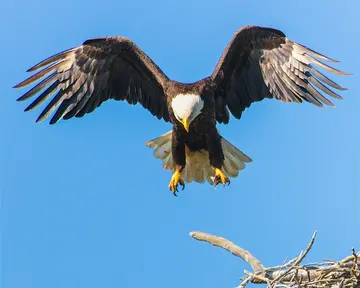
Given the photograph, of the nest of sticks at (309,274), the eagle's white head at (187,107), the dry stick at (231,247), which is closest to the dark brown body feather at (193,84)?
the eagle's white head at (187,107)

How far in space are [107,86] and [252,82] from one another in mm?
1482

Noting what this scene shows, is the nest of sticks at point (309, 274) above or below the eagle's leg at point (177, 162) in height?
below

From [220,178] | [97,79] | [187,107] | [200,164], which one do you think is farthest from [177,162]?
[97,79]

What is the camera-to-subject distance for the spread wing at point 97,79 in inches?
312

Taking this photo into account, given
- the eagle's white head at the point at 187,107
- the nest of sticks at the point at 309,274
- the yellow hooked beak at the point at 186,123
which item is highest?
the eagle's white head at the point at 187,107

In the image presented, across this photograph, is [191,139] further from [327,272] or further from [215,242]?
[327,272]

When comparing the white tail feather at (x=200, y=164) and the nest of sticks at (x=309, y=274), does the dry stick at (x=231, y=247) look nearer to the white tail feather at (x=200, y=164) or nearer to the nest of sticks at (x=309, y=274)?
the nest of sticks at (x=309, y=274)

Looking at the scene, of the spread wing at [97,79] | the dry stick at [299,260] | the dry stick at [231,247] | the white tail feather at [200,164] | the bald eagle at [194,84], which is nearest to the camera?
the dry stick at [299,260]

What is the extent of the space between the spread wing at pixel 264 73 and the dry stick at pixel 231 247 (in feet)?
8.22

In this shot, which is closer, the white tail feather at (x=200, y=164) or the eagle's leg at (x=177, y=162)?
the eagle's leg at (x=177, y=162)

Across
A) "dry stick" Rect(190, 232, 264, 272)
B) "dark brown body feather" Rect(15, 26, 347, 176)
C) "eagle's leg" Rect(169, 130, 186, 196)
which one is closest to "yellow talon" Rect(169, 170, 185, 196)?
"eagle's leg" Rect(169, 130, 186, 196)

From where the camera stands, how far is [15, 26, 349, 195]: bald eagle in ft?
25.5

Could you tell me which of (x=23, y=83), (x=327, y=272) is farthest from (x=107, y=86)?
(x=327, y=272)

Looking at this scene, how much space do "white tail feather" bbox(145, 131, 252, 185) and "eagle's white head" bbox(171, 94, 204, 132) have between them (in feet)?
3.18
